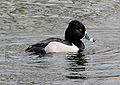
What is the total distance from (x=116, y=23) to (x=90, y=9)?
6.78 ft

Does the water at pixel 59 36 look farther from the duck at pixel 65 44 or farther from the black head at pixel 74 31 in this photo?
the black head at pixel 74 31

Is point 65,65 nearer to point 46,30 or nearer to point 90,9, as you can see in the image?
point 46,30

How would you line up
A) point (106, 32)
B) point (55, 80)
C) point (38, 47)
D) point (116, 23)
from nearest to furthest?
point (55, 80) < point (38, 47) < point (106, 32) < point (116, 23)

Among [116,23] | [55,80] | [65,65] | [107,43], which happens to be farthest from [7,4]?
[55,80]

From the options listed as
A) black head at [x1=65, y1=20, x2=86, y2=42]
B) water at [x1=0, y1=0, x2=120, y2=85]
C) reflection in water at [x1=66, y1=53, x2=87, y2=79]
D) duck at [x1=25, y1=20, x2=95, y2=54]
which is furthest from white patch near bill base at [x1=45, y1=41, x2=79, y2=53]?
black head at [x1=65, y1=20, x2=86, y2=42]

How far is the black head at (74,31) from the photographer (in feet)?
38.6

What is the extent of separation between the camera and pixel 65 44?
11.4 m

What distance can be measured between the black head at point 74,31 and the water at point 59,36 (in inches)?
21.0

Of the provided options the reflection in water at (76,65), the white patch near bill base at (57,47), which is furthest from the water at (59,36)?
the white patch near bill base at (57,47)

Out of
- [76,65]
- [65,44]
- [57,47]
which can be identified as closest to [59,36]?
[65,44]

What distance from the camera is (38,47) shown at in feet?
36.6

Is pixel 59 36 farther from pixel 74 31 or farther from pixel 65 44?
pixel 65 44

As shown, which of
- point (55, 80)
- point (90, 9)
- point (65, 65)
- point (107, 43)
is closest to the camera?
point (55, 80)

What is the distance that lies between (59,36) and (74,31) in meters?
1.40
